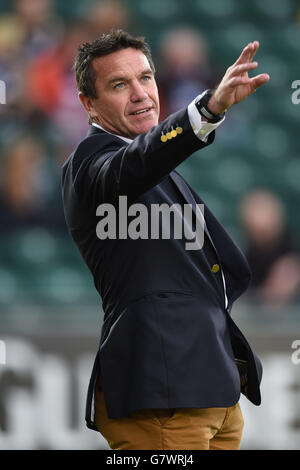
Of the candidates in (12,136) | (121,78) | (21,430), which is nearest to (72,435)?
(21,430)

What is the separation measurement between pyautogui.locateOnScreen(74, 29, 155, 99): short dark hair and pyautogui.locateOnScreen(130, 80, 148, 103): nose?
10 cm

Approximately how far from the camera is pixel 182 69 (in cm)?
461

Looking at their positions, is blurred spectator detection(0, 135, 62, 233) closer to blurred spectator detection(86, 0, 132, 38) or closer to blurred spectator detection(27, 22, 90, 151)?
blurred spectator detection(27, 22, 90, 151)

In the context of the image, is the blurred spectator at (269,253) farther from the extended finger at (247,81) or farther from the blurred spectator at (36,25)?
the extended finger at (247,81)

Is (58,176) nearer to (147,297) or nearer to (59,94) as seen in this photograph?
(59,94)

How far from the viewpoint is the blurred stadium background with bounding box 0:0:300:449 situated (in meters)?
3.46

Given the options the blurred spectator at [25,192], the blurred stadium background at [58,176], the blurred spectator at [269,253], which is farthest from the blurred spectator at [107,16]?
the blurred spectator at [269,253]

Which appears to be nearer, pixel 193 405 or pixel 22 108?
pixel 193 405

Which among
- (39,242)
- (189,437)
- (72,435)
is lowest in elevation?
(72,435)

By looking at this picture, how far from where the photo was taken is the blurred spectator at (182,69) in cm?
445

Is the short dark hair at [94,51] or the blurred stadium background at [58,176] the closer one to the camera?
the short dark hair at [94,51]

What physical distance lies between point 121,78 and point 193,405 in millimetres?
706

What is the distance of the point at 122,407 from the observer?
169 cm

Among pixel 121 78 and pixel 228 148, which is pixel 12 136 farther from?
pixel 121 78
